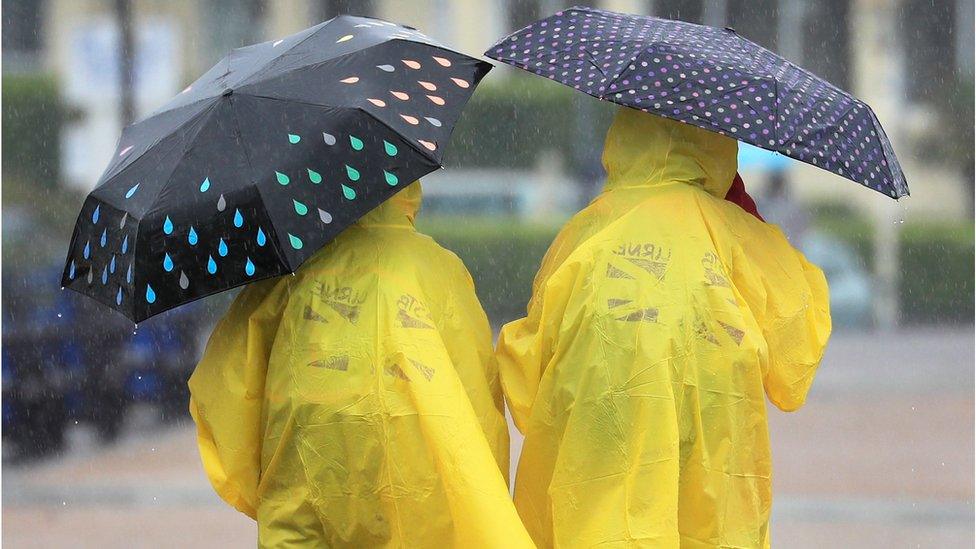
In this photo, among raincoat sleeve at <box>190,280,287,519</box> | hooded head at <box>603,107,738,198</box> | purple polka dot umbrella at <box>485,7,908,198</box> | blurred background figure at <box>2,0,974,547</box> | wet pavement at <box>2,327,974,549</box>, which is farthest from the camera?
blurred background figure at <box>2,0,974,547</box>

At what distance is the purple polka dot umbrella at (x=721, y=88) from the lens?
3143mm

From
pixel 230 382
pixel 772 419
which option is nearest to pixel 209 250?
pixel 230 382

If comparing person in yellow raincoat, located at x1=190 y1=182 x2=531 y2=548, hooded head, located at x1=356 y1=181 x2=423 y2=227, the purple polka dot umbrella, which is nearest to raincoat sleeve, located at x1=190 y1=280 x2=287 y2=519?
person in yellow raincoat, located at x1=190 y1=182 x2=531 y2=548

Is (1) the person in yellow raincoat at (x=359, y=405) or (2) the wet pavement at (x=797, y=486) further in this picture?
(2) the wet pavement at (x=797, y=486)

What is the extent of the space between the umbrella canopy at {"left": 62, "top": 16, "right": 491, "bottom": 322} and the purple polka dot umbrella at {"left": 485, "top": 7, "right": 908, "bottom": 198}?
0.26m

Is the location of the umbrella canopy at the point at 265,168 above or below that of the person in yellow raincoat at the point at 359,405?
above

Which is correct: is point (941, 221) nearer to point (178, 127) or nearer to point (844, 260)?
point (844, 260)

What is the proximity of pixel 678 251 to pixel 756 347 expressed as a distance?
0.94ft

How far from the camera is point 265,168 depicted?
3008mm

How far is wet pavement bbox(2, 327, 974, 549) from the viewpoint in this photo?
798 cm

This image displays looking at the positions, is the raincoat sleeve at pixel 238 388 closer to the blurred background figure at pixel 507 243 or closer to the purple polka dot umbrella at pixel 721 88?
the purple polka dot umbrella at pixel 721 88

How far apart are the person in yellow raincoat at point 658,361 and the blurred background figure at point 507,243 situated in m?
4.74

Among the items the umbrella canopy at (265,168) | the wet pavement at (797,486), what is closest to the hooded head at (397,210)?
the umbrella canopy at (265,168)

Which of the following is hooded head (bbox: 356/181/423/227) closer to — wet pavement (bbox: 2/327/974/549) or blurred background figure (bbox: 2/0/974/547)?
wet pavement (bbox: 2/327/974/549)
